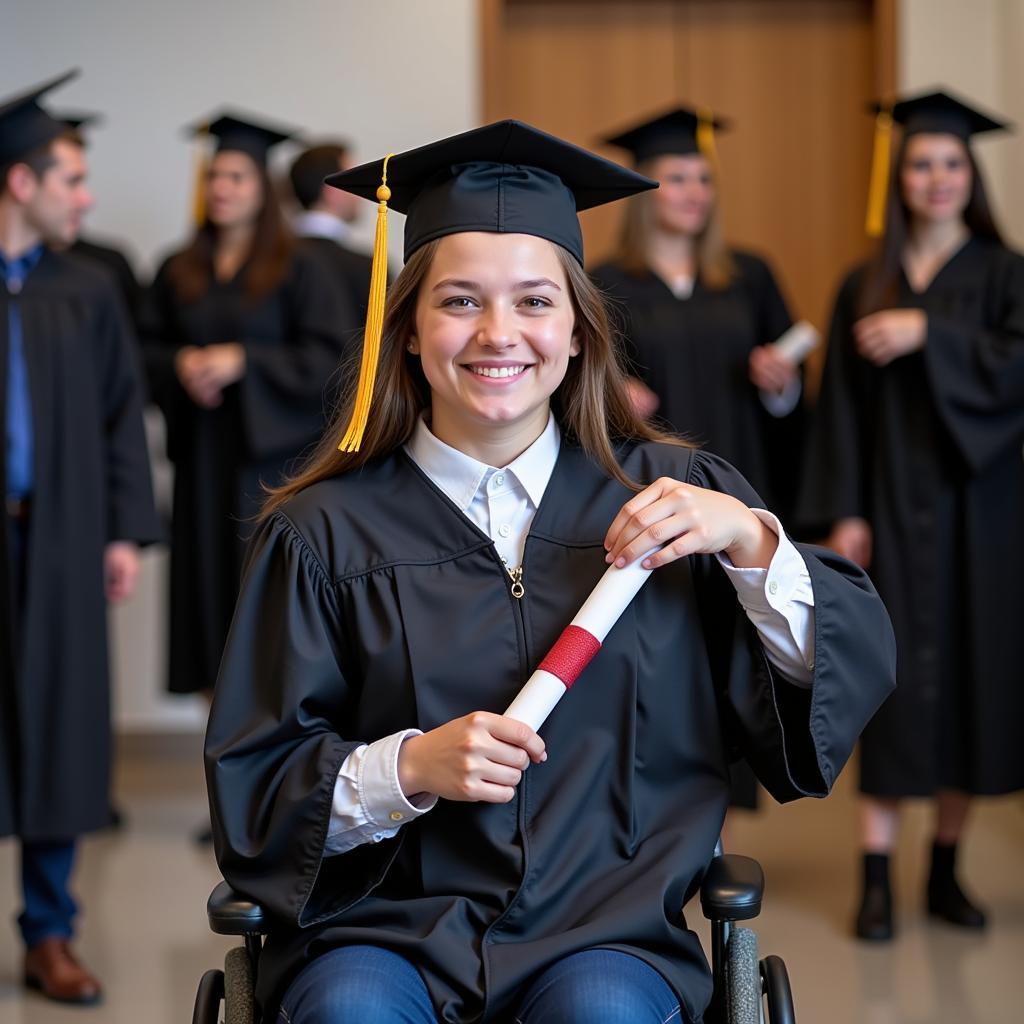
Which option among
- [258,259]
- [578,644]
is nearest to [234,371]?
[258,259]

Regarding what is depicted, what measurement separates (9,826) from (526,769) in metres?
1.89

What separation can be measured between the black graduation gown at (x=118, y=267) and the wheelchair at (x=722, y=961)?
377 cm

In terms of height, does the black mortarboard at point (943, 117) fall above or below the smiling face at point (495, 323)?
above

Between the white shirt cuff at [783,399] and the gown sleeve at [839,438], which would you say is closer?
the gown sleeve at [839,438]

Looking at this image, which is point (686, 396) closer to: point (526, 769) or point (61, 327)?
point (61, 327)

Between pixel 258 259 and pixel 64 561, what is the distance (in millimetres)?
1443

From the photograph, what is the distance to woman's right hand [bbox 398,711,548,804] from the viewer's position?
1.76 meters

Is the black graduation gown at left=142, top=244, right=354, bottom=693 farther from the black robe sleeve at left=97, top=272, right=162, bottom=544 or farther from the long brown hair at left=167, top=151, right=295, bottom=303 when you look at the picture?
the black robe sleeve at left=97, top=272, right=162, bottom=544

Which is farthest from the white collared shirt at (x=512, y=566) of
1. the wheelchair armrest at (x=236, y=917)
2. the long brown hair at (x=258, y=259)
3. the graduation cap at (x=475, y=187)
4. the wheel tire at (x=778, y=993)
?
the long brown hair at (x=258, y=259)

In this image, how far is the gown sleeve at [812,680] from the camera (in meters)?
1.89

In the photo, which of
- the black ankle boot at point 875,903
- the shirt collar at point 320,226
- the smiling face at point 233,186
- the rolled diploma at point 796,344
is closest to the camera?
the black ankle boot at point 875,903

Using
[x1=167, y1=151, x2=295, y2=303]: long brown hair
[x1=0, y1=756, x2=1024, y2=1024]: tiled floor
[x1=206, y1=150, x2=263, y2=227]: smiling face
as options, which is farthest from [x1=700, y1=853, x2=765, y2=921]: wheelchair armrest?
[x1=206, y1=150, x2=263, y2=227]: smiling face

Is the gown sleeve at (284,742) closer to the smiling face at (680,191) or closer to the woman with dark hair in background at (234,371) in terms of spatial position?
the smiling face at (680,191)

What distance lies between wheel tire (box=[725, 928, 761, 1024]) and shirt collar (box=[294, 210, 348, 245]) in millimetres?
3571
